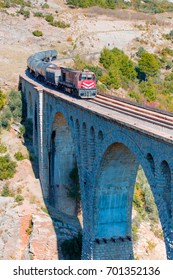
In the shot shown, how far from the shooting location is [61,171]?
41.5 metres

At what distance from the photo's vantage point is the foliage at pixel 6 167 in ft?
137

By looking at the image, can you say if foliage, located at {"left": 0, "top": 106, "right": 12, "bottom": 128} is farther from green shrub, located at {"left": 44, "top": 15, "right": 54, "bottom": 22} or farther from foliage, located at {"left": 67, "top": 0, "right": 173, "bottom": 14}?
foliage, located at {"left": 67, "top": 0, "right": 173, "bottom": 14}

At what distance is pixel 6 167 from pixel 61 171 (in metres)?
4.67

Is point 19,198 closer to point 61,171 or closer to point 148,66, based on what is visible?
point 61,171

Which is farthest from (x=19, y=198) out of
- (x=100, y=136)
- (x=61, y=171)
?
(x=100, y=136)

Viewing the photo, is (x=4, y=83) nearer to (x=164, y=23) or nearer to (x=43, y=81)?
(x=43, y=81)

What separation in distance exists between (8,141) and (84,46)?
3404cm

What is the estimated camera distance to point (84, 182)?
29.9 m

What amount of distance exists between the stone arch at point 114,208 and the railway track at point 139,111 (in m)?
2.38

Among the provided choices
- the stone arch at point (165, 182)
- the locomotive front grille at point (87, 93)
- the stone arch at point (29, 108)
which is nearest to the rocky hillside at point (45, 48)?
the stone arch at point (29, 108)

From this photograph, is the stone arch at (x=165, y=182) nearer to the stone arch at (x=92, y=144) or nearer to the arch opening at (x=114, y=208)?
the arch opening at (x=114, y=208)

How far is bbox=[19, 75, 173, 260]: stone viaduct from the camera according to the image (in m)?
19.2

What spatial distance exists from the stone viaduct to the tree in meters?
30.9
